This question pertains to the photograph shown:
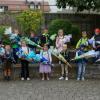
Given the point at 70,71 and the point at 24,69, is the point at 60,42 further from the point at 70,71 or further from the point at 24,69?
the point at 24,69

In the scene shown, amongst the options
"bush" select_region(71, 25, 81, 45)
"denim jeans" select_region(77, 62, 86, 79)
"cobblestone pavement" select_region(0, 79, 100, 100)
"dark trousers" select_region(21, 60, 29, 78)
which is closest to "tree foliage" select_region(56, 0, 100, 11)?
"bush" select_region(71, 25, 81, 45)

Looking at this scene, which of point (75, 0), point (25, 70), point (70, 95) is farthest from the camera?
point (75, 0)

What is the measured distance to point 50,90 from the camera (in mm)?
18469

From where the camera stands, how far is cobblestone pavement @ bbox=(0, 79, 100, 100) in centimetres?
1697

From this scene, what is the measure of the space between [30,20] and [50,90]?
700 cm

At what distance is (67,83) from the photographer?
66.8ft

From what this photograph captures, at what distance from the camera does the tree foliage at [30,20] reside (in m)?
24.8

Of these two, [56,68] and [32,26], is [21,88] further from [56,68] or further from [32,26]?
[32,26]

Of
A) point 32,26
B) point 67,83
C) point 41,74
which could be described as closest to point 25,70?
point 41,74

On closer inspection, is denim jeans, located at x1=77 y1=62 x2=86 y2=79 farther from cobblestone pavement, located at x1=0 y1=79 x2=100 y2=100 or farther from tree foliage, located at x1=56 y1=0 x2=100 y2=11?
tree foliage, located at x1=56 y1=0 x2=100 y2=11

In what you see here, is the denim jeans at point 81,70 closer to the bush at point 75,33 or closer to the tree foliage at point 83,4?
the tree foliage at point 83,4

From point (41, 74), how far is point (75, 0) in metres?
4.09

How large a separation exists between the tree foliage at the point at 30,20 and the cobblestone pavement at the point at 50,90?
419 cm

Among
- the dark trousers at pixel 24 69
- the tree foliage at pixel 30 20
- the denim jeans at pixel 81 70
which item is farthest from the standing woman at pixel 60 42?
the tree foliage at pixel 30 20
